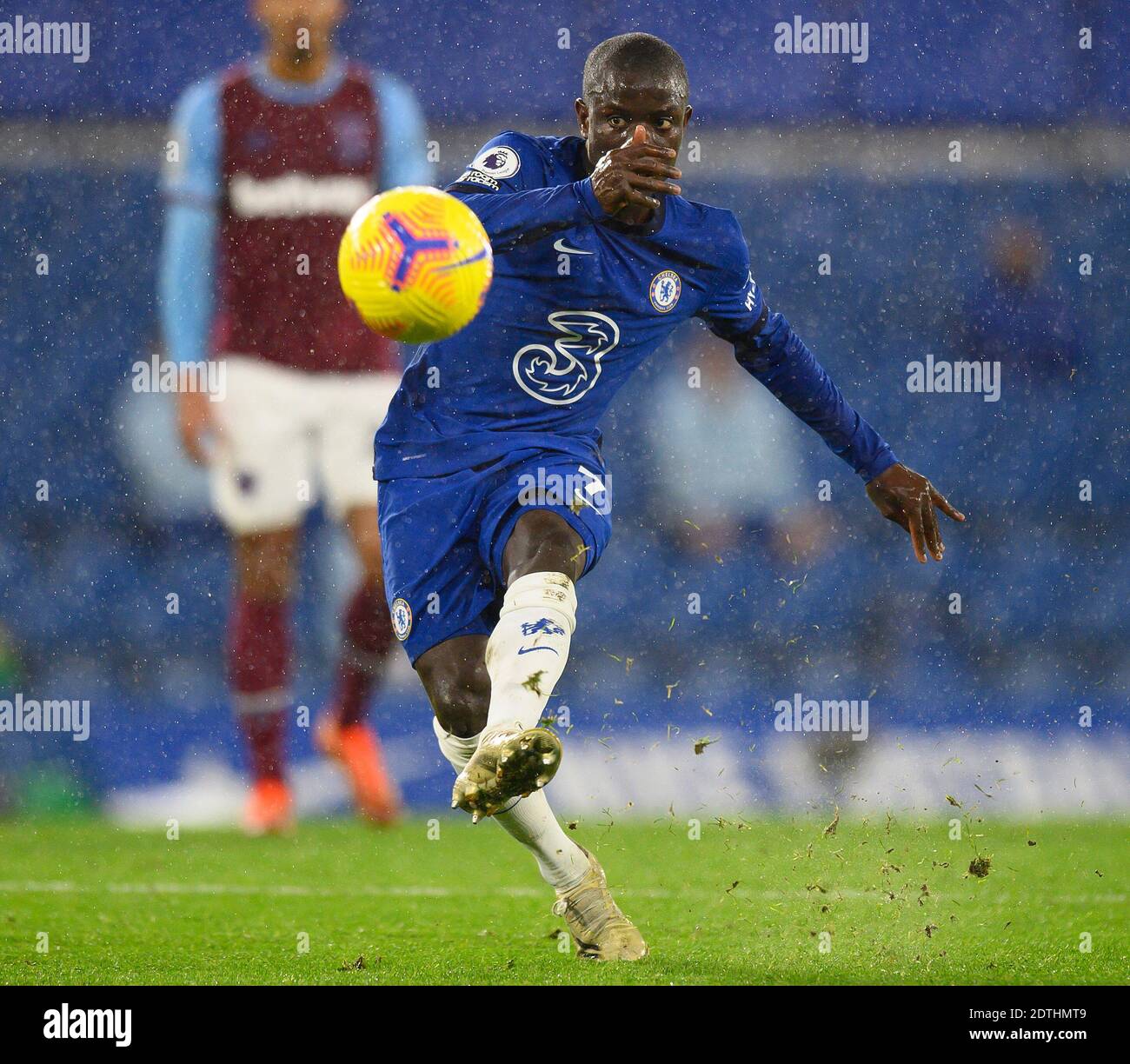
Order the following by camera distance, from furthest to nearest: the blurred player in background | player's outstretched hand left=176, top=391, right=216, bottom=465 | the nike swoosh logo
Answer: player's outstretched hand left=176, top=391, right=216, bottom=465 → the blurred player in background → the nike swoosh logo

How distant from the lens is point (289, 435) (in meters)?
6.93

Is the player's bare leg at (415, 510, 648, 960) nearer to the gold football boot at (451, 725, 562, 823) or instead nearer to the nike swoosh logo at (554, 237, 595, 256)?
the gold football boot at (451, 725, 562, 823)

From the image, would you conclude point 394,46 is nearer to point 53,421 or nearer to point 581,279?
point 53,421

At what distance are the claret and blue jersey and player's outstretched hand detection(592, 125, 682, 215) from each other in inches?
5.6

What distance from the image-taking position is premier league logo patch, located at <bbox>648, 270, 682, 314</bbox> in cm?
375

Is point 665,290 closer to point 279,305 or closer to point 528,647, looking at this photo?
point 528,647

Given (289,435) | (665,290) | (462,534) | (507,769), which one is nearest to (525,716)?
(507,769)

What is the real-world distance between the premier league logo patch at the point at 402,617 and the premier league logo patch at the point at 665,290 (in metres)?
0.93

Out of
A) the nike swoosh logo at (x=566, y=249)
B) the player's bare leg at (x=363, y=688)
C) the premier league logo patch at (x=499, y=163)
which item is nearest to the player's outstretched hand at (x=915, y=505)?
the nike swoosh logo at (x=566, y=249)

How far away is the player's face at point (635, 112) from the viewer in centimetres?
354

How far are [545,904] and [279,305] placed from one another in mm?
3383

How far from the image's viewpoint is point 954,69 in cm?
835

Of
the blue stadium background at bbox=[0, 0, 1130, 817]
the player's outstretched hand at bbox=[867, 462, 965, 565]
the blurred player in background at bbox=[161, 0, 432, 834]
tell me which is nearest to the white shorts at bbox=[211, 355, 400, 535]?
the blurred player in background at bbox=[161, 0, 432, 834]
